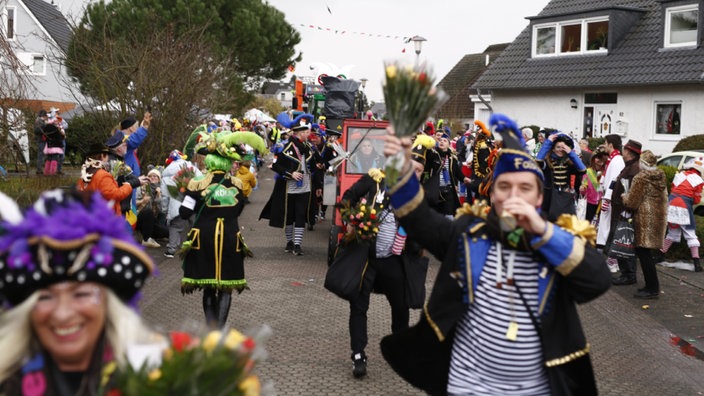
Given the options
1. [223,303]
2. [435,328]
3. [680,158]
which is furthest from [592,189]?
[435,328]

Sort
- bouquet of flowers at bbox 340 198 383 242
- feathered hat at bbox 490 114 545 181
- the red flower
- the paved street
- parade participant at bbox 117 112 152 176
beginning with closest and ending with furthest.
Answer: the red flower < feathered hat at bbox 490 114 545 181 < bouquet of flowers at bbox 340 198 383 242 < the paved street < parade participant at bbox 117 112 152 176

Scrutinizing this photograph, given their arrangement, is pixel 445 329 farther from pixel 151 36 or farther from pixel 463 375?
pixel 151 36

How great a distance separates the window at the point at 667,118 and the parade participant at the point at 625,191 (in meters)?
17.2

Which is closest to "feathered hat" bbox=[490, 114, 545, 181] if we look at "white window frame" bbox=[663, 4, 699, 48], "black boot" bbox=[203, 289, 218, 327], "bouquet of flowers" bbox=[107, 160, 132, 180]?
"black boot" bbox=[203, 289, 218, 327]

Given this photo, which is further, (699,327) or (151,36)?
(151,36)

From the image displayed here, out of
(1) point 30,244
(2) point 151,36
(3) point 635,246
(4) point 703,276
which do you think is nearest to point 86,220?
(1) point 30,244

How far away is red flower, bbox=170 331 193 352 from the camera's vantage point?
2.62 metres

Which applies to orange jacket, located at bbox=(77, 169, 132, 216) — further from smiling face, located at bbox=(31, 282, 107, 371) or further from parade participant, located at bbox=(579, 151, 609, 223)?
parade participant, located at bbox=(579, 151, 609, 223)

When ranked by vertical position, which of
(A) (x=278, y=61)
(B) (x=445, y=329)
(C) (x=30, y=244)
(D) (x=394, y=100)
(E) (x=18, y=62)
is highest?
(A) (x=278, y=61)

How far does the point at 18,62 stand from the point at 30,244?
32.0 feet

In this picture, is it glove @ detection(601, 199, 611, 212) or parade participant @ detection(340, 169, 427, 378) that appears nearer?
parade participant @ detection(340, 169, 427, 378)

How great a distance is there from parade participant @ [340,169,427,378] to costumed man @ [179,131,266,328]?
1114 millimetres

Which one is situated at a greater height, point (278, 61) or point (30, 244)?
point (278, 61)

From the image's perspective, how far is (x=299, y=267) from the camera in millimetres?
12391
